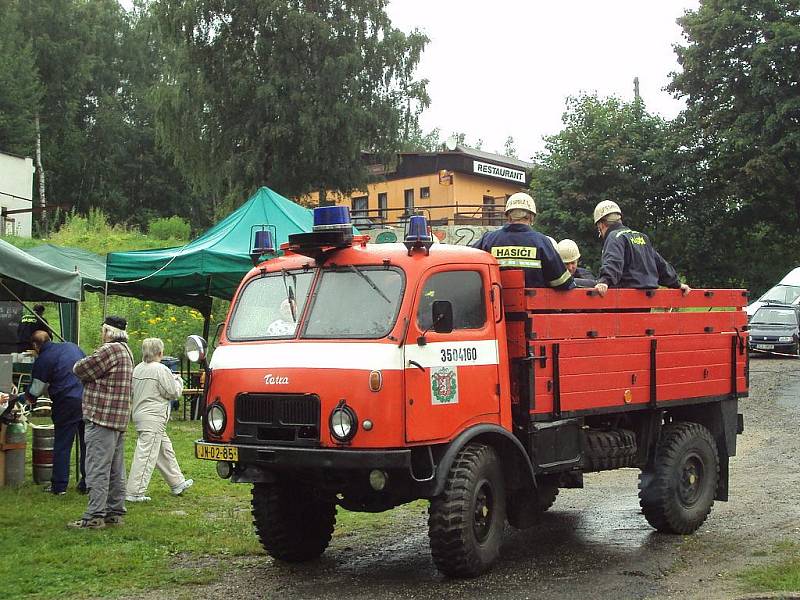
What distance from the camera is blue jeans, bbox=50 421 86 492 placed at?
1033 centimetres

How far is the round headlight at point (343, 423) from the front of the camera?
21.6 ft

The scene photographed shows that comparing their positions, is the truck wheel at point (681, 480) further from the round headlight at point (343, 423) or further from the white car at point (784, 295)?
the white car at point (784, 295)

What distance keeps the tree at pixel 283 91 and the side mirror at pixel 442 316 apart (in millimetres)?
32371

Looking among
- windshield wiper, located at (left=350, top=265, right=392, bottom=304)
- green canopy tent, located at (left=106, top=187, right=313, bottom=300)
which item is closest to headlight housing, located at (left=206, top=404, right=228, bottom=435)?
windshield wiper, located at (left=350, top=265, right=392, bottom=304)

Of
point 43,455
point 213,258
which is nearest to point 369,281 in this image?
point 43,455

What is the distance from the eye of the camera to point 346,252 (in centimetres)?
738

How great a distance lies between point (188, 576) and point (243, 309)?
1.98m

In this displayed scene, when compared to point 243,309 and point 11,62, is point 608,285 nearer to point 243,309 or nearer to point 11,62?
point 243,309

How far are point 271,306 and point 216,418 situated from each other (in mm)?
912

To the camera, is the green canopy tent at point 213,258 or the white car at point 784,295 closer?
the green canopy tent at point 213,258

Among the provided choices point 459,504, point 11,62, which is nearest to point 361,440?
point 459,504

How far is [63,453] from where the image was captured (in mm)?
10406

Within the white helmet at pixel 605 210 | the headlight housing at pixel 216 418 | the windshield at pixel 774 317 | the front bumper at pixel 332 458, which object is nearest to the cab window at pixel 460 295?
the front bumper at pixel 332 458

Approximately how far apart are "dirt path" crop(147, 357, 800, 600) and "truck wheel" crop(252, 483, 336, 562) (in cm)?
13
